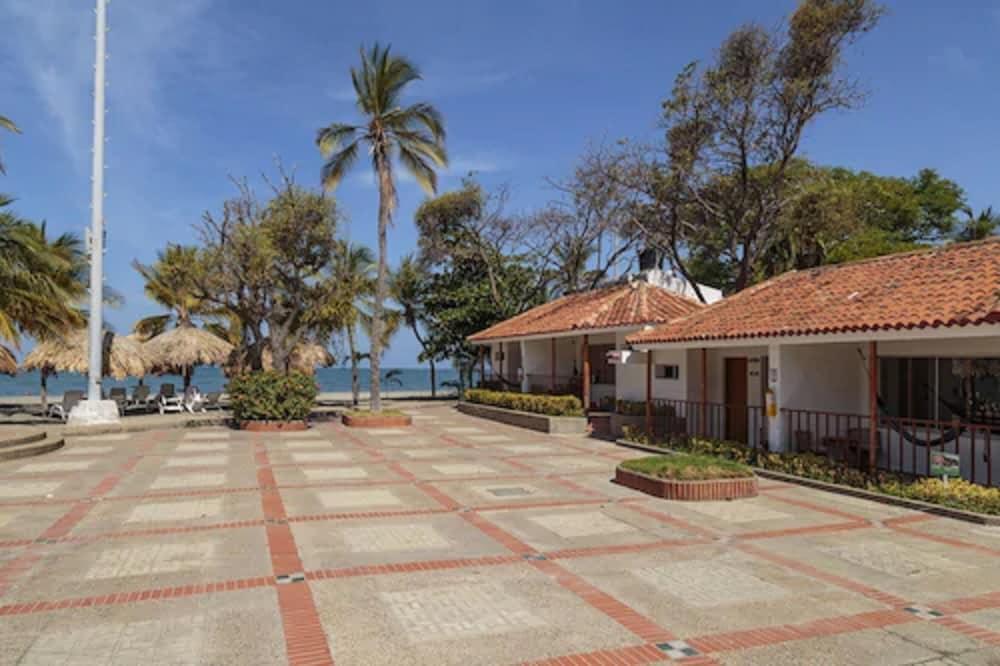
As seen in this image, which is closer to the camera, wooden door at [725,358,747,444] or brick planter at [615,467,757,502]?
brick planter at [615,467,757,502]

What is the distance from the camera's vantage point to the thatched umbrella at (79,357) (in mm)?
Answer: 25609

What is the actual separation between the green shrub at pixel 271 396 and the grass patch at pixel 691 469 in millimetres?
12257

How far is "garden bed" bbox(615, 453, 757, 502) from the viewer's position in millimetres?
10461

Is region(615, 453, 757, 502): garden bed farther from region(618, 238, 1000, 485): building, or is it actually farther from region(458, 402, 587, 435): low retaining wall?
region(458, 402, 587, 435): low retaining wall

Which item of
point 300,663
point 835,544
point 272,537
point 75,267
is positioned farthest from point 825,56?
point 75,267

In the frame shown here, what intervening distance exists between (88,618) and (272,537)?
2608 mm

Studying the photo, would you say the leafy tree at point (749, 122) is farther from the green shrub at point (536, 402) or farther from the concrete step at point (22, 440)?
the concrete step at point (22, 440)

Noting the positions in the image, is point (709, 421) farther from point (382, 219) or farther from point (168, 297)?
point (168, 297)

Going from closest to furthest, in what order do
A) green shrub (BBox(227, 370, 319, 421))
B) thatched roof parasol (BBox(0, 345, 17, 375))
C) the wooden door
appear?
the wooden door → green shrub (BBox(227, 370, 319, 421)) → thatched roof parasol (BBox(0, 345, 17, 375))

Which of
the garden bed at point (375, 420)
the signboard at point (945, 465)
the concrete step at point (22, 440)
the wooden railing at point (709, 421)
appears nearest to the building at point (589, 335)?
the wooden railing at point (709, 421)

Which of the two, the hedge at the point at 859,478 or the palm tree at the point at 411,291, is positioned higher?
the palm tree at the point at 411,291

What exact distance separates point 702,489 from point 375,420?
13.1 metres

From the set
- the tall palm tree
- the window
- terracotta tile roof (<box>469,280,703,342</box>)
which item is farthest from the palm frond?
the window

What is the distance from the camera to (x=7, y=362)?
81.5ft
